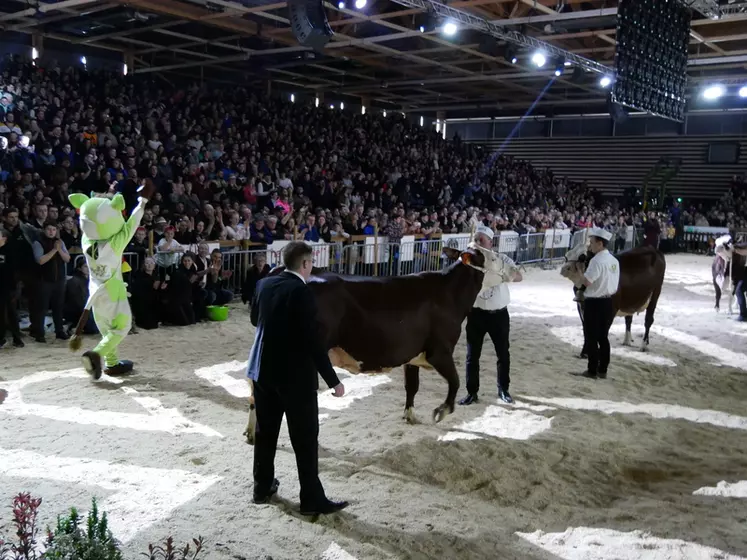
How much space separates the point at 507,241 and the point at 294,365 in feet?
51.9

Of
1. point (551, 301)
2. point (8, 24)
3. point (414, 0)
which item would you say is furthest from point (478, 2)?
point (8, 24)

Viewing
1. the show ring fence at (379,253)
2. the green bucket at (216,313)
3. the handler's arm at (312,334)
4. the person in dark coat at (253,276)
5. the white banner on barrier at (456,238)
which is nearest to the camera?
the handler's arm at (312,334)

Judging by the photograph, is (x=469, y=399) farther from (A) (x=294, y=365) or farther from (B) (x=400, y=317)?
(A) (x=294, y=365)

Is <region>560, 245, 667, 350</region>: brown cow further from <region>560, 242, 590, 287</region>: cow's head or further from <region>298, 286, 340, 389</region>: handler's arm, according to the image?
<region>298, 286, 340, 389</region>: handler's arm

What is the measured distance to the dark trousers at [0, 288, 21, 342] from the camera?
804 cm

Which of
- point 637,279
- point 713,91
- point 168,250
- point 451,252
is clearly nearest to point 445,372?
point 451,252

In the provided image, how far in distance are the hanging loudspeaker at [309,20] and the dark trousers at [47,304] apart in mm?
5748

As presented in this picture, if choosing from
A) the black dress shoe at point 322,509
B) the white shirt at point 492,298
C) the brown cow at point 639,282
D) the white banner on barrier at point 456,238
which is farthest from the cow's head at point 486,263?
the white banner on barrier at point 456,238

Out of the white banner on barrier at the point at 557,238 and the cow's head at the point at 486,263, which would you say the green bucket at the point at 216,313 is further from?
the white banner on barrier at the point at 557,238

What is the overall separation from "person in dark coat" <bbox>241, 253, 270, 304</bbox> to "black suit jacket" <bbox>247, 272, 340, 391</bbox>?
7.14 m

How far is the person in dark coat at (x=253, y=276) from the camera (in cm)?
1116

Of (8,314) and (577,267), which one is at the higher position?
(577,267)

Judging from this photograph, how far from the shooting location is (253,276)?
11.3m

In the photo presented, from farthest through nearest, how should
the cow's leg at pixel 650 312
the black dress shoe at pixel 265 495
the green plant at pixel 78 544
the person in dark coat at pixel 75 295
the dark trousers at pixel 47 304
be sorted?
the cow's leg at pixel 650 312
the person in dark coat at pixel 75 295
the dark trousers at pixel 47 304
the black dress shoe at pixel 265 495
the green plant at pixel 78 544
